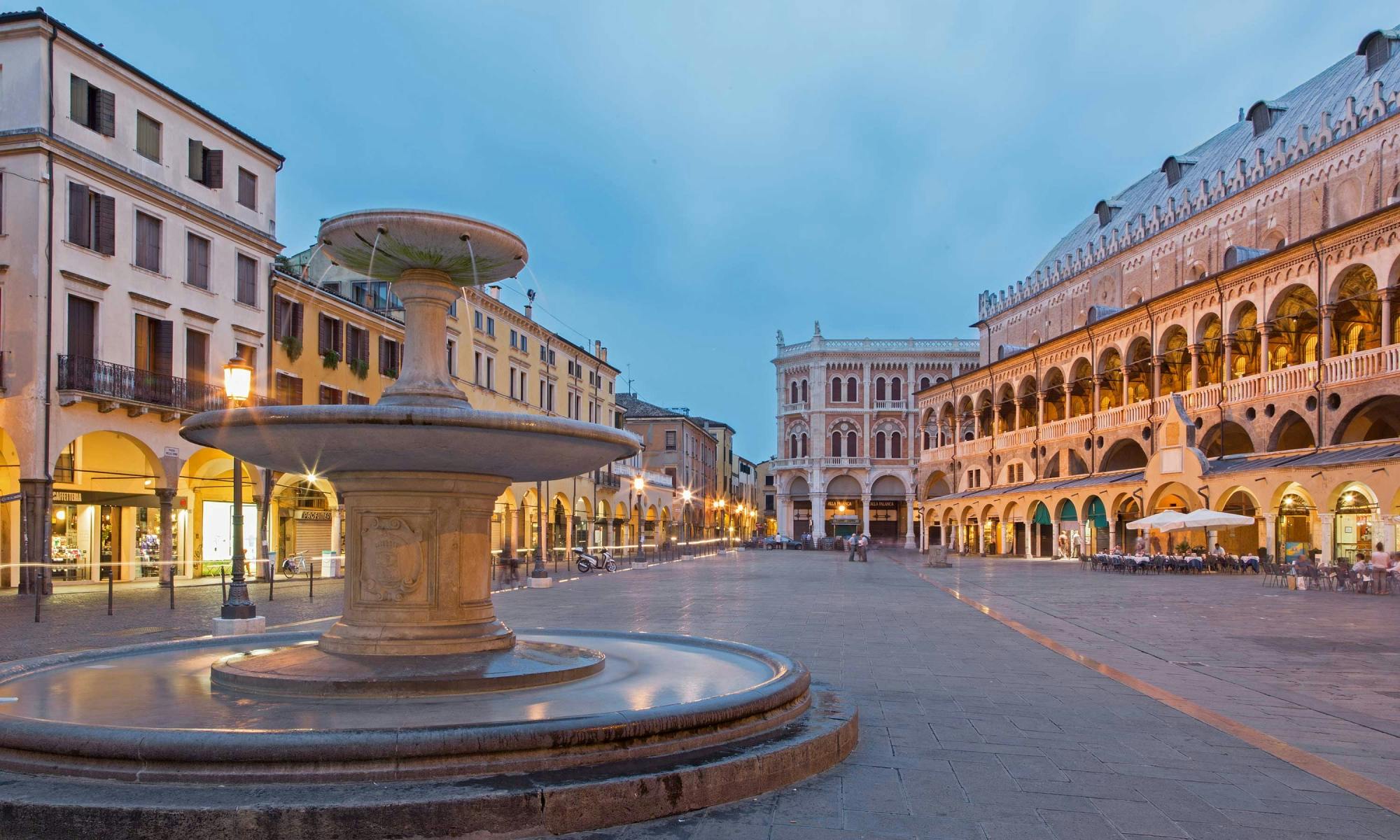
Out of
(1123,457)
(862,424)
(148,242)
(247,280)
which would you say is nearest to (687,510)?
(862,424)

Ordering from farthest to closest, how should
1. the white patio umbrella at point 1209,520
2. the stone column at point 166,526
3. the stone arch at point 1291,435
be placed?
the stone arch at point 1291,435 < the white patio umbrella at point 1209,520 < the stone column at point 166,526

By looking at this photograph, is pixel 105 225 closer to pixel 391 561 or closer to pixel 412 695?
pixel 391 561

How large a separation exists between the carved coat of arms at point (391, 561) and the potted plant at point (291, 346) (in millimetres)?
27643

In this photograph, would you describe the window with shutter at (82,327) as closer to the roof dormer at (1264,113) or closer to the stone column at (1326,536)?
the stone column at (1326,536)

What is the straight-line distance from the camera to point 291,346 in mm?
33094

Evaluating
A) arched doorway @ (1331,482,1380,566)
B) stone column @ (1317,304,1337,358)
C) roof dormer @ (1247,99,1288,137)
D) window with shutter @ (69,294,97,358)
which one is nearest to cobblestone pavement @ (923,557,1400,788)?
arched doorway @ (1331,482,1380,566)

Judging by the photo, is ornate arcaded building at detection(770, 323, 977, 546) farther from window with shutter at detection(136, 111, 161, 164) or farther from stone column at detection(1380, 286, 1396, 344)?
window with shutter at detection(136, 111, 161, 164)

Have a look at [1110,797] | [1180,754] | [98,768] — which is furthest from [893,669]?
[98,768]

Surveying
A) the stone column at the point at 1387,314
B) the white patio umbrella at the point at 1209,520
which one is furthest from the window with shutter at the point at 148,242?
the stone column at the point at 1387,314

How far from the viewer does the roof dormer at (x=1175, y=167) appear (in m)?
53.4

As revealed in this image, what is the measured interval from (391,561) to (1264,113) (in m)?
50.4

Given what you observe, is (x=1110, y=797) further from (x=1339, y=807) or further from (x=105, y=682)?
(x=105, y=682)

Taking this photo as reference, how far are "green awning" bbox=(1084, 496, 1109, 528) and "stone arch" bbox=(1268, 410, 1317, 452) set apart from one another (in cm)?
761

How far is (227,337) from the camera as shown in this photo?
2959 cm
